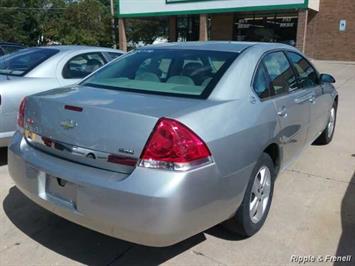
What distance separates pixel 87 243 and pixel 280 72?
2363mm

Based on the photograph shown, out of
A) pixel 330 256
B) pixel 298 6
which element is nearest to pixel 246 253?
pixel 330 256

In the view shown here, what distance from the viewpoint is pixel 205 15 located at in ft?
79.9

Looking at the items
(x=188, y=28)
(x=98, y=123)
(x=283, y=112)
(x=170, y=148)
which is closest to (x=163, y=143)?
(x=170, y=148)

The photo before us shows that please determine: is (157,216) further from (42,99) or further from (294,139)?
(294,139)

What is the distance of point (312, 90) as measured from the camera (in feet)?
15.8

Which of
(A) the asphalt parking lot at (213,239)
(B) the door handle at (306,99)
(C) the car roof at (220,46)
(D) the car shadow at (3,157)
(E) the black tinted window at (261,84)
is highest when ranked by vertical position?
(C) the car roof at (220,46)

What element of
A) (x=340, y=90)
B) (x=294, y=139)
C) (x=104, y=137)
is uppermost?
(x=104, y=137)

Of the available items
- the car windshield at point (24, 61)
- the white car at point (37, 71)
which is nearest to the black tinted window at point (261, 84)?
the white car at point (37, 71)

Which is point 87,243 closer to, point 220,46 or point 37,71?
point 220,46

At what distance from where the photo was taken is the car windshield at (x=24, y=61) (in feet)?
18.0

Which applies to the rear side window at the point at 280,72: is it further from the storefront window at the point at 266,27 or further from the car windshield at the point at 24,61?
the storefront window at the point at 266,27

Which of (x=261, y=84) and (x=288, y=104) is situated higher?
(x=261, y=84)

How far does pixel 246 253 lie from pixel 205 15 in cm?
2249

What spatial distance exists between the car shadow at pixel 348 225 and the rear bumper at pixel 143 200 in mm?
1039
